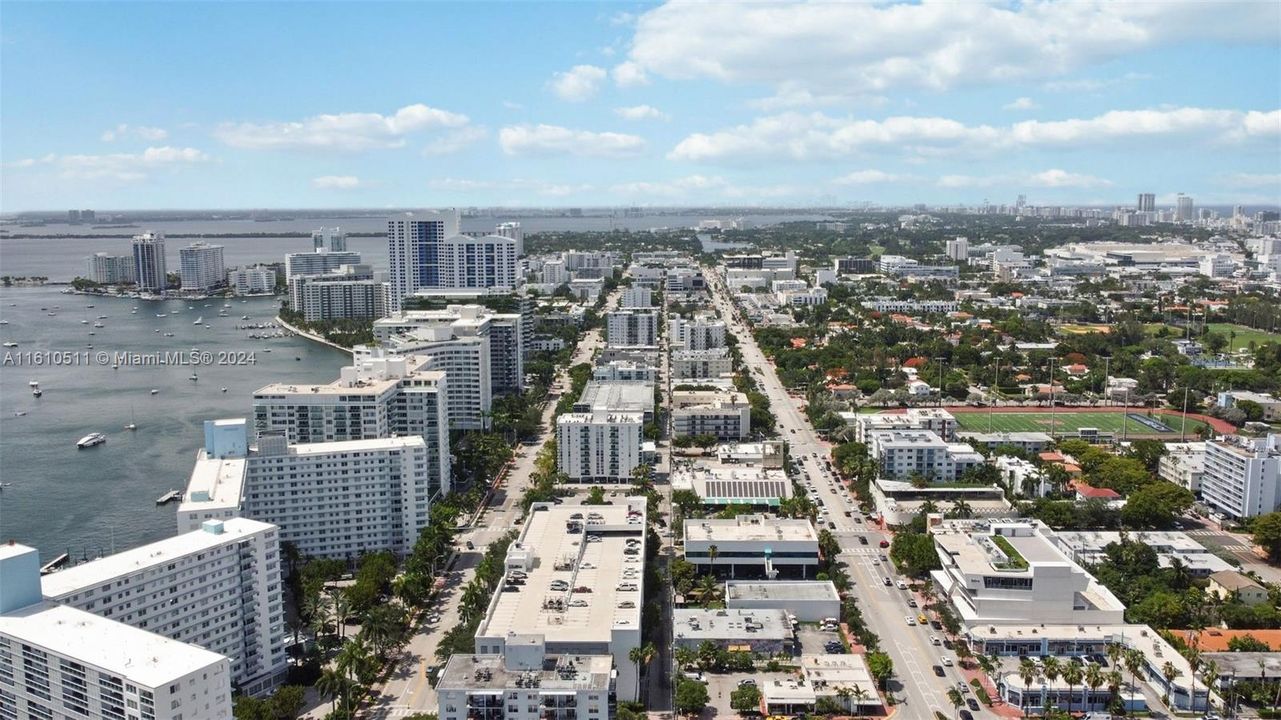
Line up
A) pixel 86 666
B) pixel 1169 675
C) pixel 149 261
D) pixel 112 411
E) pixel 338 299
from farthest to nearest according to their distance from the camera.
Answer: pixel 149 261
pixel 338 299
pixel 112 411
pixel 1169 675
pixel 86 666

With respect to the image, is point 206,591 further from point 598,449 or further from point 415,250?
point 415,250

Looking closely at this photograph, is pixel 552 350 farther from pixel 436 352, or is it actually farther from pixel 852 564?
pixel 852 564

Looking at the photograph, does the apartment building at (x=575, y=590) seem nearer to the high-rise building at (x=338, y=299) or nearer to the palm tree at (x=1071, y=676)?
the palm tree at (x=1071, y=676)

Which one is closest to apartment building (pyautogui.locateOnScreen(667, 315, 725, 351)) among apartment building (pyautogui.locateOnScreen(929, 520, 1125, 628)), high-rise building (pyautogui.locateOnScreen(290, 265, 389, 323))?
high-rise building (pyautogui.locateOnScreen(290, 265, 389, 323))

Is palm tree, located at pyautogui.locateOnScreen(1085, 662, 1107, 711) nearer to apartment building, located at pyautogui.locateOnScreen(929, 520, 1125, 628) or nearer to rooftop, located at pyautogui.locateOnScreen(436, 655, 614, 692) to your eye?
apartment building, located at pyautogui.locateOnScreen(929, 520, 1125, 628)

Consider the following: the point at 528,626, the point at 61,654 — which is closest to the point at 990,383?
the point at 528,626

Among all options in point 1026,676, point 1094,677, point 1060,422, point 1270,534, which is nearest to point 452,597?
point 1026,676
